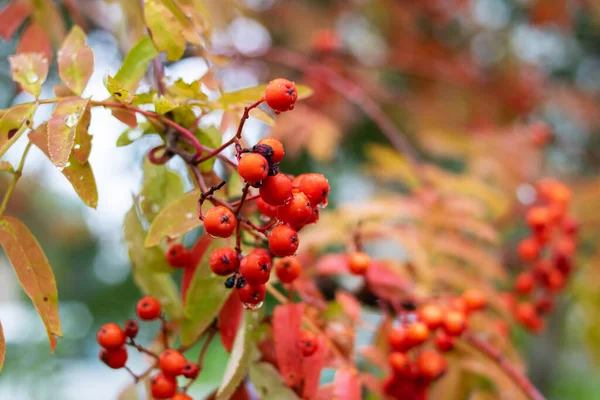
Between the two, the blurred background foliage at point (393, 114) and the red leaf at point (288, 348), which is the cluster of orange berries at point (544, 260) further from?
the red leaf at point (288, 348)

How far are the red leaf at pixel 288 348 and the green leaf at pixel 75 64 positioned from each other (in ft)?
1.50

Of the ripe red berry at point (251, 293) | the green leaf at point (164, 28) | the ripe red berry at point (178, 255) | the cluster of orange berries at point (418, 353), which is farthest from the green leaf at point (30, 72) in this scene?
the cluster of orange berries at point (418, 353)

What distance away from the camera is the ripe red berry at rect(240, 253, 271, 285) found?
0.64m

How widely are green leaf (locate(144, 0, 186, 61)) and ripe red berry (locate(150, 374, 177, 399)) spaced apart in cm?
48

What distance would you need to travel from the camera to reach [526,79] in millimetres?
2760

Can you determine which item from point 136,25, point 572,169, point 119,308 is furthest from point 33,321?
point 572,169

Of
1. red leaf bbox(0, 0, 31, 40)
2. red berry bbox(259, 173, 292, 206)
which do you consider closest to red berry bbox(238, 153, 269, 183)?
red berry bbox(259, 173, 292, 206)

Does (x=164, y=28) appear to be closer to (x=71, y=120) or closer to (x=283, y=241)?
(x=71, y=120)

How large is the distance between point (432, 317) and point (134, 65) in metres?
0.70

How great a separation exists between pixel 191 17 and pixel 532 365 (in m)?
2.87

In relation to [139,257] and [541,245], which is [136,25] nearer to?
[139,257]

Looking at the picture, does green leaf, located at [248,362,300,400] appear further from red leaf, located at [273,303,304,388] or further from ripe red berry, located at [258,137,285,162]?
ripe red berry, located at [258,137,285,162]

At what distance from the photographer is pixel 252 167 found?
567 mm

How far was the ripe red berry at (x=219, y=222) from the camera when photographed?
0.61 metres
